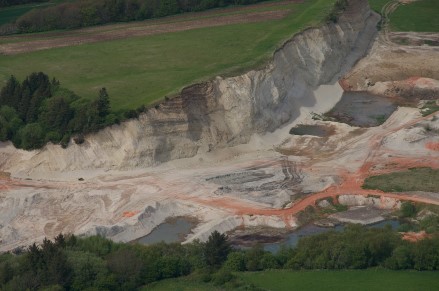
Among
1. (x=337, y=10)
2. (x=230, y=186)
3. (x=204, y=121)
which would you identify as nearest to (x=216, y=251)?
(x=230, y=186)

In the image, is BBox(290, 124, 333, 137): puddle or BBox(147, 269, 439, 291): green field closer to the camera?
BBox(147, 269, 439, 291): green field

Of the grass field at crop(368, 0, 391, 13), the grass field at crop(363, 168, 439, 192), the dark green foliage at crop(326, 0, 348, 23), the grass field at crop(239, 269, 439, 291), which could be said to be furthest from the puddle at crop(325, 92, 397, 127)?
the grass field at crop(239, 269, 439, 291)

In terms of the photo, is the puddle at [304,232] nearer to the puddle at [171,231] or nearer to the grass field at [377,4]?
the puddle at [171,231]

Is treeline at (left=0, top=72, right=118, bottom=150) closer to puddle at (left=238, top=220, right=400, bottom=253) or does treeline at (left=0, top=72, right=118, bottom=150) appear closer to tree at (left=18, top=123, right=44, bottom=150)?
tree at (left=18, top=123, right=44, bottom=150)

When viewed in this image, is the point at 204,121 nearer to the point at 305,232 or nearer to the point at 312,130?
the point at 312,130

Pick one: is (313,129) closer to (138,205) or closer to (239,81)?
(239,81)

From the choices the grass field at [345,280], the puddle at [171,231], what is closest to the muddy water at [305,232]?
the puddle at [171,231]

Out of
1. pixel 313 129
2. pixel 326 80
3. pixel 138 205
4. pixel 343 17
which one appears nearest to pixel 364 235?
pixel 138 205
